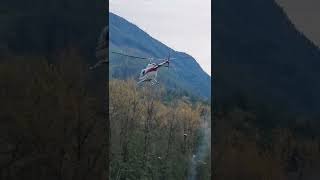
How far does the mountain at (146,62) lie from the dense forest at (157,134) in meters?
0.10

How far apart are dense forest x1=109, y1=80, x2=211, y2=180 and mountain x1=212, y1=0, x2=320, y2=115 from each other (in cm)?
40

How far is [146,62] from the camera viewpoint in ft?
17.8

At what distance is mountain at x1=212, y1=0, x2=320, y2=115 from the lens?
526cm
